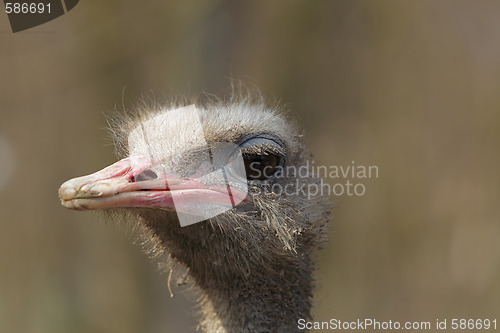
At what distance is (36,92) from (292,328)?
383cm

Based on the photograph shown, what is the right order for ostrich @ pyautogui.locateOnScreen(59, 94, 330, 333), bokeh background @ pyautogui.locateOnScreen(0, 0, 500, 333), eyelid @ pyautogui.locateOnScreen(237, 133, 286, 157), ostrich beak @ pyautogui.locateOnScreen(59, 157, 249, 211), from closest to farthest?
1. ostrich beak @ pyautogui.locateOnScreen(59, 157, 249, 211)
2. ostrich @ pyautogui.locateOnScreen(59, 94, 330, 333)
3. eyelid @ pyautogui.locateOnScreen(237, 133, 286, 157)
4. bokeh background @ pyautogui.locateOnScreen(0, 0, 500, 333)

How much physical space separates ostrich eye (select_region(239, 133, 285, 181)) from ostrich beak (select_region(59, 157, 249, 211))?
125 mm

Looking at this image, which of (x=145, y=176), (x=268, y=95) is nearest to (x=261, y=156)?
(x=145, y=176)

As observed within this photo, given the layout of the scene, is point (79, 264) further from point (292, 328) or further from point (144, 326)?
point (292, 328)

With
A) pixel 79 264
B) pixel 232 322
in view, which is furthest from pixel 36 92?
pixel 232 322

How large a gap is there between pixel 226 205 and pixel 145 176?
0.32 metres

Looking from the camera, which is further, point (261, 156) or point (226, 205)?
point (261, 156)

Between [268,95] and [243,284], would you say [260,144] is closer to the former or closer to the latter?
[243,284]

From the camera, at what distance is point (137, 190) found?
6.24 feet

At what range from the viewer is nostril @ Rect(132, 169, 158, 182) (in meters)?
1.94

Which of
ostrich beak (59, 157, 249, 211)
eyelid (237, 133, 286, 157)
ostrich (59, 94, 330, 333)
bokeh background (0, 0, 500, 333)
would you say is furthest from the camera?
bokeh background (0, 0, 500, 333)

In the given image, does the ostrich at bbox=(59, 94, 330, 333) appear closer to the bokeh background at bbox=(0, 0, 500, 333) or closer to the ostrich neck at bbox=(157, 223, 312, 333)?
the ostrich neck at bbox=(157, 223, 312, 333)

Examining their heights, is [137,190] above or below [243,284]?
above

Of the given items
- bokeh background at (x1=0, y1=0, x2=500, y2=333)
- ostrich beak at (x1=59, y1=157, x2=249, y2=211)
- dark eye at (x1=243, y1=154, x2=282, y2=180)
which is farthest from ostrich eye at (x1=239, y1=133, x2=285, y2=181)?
bokeh background at (x1=0, y1=0, x2=500, y2=333)
